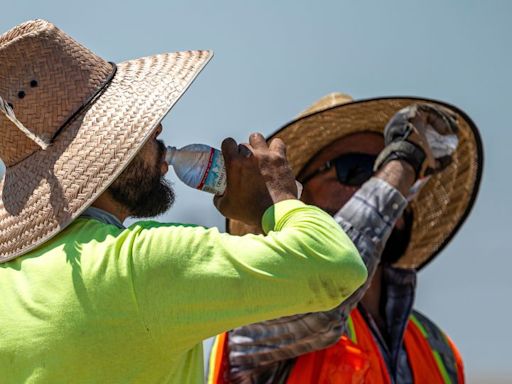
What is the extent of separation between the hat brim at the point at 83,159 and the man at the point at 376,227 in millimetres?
1263

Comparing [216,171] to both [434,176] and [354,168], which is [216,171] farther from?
[434,176]

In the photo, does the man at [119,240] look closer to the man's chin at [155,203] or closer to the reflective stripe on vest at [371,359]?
the man's chin at [155,203]

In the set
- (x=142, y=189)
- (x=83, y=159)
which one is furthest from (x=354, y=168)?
(x=83, y=159)

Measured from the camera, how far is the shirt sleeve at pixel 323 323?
3428 millimetres

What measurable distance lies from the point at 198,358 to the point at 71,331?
0.30 meters

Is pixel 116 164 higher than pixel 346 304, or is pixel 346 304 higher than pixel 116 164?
pixel 116 164

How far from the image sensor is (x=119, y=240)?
2186 millimetres

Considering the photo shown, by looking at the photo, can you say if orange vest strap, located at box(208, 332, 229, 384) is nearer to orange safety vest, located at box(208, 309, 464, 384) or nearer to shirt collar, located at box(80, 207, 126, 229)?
orange safety vest, located at box(208, 309, 464, 384)

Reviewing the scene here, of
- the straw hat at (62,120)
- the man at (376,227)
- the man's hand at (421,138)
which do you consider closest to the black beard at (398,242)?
the man at (376,227)

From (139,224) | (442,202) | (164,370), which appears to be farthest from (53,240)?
(442,202)

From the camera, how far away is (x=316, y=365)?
3523mm

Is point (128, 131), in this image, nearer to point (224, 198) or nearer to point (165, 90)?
point (165, 90)

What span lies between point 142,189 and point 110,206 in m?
0.08

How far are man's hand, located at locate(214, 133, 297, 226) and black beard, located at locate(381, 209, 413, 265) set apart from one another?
1824mm
